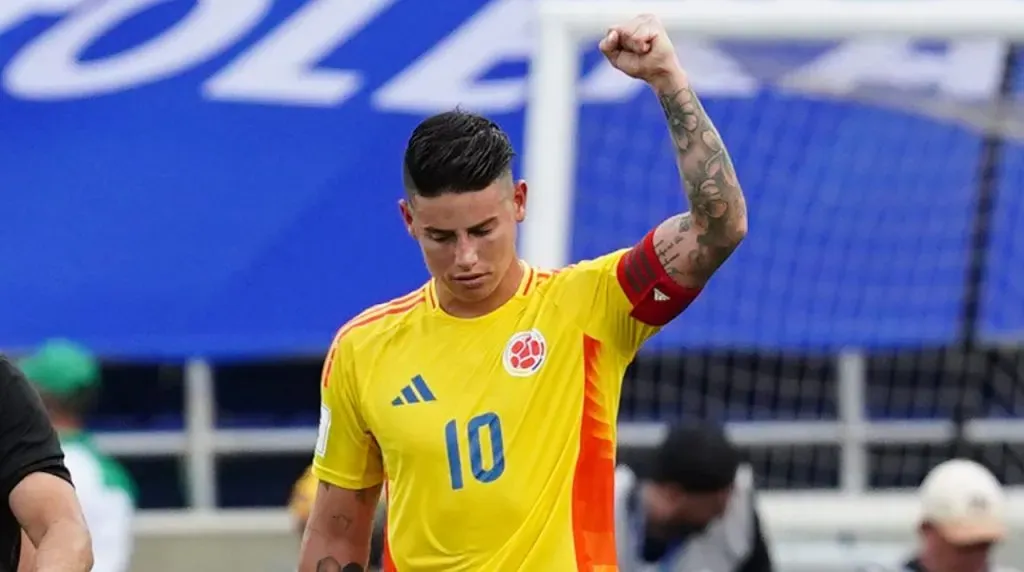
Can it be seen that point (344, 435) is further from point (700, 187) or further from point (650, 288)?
point (700, 187)

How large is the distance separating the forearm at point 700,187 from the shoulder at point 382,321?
50 centimetres

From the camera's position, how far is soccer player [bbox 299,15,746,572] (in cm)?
350

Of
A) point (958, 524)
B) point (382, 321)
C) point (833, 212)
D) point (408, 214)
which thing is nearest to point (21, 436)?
point (382, 321)

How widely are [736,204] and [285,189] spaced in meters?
4.55

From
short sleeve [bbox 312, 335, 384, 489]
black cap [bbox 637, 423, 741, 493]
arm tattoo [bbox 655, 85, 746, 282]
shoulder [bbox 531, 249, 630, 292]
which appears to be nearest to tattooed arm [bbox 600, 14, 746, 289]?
arm tattoo [bbox 655, 85, 746, 282]

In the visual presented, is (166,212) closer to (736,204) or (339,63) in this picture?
(339,63)

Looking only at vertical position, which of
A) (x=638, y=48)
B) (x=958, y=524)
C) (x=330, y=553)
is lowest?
(x=958, y=524)

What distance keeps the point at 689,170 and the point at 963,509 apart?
2.43 m

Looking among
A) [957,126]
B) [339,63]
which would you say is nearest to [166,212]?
[339,63]

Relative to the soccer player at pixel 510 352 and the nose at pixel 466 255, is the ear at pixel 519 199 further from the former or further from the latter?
the nose at pixel 466 255

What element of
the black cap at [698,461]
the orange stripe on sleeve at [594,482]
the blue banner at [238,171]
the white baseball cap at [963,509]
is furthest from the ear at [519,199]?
the blue banner at [238,171]

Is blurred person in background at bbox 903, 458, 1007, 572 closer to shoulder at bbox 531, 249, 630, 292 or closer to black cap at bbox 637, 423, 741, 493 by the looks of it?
black cap at bbox 637, 423, 741, 493

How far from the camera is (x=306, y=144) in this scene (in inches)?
310

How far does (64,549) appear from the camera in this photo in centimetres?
355
